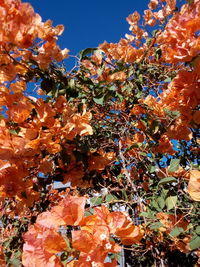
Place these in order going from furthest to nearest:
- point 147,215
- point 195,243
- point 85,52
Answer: point 147,215, point 85,52, point 195,243

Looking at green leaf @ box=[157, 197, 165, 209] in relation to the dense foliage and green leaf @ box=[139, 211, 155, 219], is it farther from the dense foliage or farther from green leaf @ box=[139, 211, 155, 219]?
green leaf @ box=[139, 211, 155, 219]

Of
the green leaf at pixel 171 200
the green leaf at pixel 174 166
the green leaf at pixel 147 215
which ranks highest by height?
the green leaf at pixel 174 166

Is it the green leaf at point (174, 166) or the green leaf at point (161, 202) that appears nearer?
the green leaf at point (174, 166)

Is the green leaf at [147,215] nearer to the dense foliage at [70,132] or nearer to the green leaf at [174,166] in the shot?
the dense foliage at [70,132]

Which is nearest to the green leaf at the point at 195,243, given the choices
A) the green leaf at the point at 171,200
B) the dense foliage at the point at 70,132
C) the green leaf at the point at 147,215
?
the dense foliage at the point at 70,132

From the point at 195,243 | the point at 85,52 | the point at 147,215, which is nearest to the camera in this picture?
the point at 195,243

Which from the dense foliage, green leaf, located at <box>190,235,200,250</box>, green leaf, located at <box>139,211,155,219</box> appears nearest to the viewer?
the dense foliage

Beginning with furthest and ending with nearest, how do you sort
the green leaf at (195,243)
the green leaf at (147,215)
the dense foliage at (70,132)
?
the green leaf at (147,215) < the green leaf at (195,243) < the dense foliage at (70,132)

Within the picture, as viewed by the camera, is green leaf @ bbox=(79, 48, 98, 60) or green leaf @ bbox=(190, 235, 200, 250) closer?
green leaf @ bbox=(190, 235, 200, 250)

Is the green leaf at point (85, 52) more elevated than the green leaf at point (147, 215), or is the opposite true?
the green leaf at point (85, 52)

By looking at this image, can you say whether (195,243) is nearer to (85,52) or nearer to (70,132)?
(70,132)

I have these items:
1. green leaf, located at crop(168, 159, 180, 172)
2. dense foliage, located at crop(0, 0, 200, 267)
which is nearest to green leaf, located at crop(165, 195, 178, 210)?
dense foliage, located at crop(0, 0, 200, 267)

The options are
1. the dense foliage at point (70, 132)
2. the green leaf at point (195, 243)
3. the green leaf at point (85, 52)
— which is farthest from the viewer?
the green leaf at point (85, 52)

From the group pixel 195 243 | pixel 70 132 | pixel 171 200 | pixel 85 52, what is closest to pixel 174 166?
pixel 171 200
